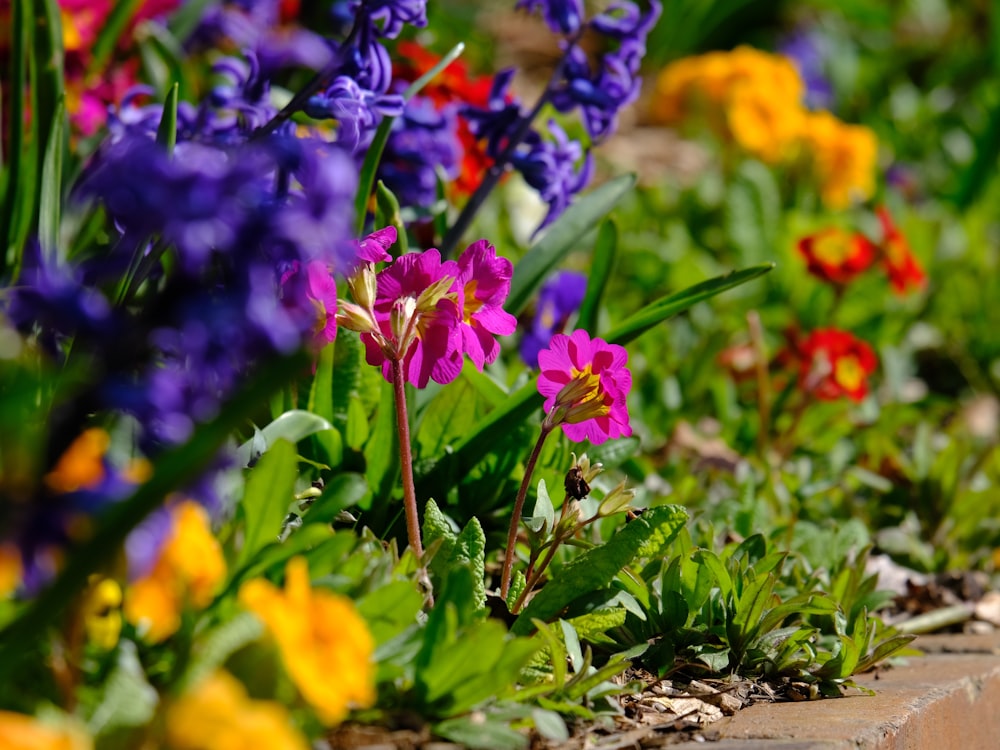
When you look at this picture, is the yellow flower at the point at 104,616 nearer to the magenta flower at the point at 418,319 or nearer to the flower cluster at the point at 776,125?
the magenta flower at the point at 418,319

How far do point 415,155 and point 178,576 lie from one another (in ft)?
4.15

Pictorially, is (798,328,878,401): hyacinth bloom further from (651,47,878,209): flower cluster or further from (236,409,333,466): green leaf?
(651,47,878,209): flower cluster

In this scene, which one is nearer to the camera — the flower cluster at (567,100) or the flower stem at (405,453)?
the flower stem at (405,453)

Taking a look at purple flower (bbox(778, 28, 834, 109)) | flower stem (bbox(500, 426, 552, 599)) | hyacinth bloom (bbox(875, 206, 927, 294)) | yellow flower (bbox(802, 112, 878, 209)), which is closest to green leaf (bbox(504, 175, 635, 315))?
flower stem (bbox(500, 426, 552, 599))

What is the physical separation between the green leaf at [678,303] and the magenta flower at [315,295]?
450mm

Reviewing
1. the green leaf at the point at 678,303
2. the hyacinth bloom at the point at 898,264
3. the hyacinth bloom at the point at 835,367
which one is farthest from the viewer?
the hyacinth bloom at the point at 898,264

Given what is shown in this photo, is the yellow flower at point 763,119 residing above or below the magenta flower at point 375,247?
above

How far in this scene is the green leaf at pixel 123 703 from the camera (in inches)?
37.9

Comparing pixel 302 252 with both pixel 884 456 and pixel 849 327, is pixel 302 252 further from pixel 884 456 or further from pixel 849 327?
pixel 849 327

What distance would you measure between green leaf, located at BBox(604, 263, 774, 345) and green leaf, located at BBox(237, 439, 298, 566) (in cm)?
59

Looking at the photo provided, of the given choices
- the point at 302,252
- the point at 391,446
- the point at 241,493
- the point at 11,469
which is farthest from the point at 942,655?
the point at 11,469

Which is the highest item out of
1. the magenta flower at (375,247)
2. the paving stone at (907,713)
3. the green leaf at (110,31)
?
the green leaf at (110,31)

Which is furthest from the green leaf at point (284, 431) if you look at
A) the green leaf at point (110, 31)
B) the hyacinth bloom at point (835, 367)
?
the green leaf at point (110, 31)

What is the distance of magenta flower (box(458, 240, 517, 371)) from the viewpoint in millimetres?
1478
